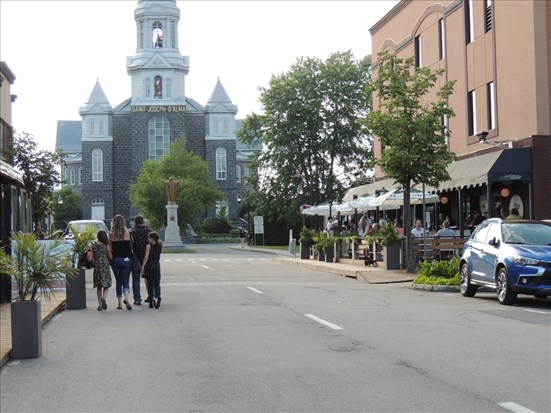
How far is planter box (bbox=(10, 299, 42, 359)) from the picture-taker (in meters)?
9.74

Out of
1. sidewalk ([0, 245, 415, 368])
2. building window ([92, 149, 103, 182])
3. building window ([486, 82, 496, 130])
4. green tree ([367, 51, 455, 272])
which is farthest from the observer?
building window ([92, 149, 103, 182])

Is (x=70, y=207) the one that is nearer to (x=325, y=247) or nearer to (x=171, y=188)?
(x=171, y=188)

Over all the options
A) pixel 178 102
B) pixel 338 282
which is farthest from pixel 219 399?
pixel 178 102

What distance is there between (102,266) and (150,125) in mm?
82398

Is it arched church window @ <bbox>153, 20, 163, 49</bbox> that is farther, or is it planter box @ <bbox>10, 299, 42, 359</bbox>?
arched church window @ <bbox>153, 20, 163, 49</bbox>

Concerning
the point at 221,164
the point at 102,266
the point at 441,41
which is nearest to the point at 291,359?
the point at 102,266

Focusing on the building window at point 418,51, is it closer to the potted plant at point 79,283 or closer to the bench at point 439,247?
A: the bench at point 439,247

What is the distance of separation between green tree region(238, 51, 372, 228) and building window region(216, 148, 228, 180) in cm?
4328

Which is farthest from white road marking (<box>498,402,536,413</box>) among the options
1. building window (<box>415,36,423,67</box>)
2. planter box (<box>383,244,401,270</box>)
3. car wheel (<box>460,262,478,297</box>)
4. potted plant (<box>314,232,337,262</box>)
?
building window (<box>415,36,423,67</box>)

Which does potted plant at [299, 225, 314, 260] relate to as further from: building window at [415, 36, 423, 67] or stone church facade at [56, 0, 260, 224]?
stone church facade at [56, 0, 260, 224]

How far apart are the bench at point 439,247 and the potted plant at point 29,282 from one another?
16789 mm

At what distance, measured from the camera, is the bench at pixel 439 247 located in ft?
82.6

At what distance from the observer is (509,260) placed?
15.9 metres

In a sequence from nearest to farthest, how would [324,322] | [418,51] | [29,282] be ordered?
[29,282], [324,322], [418,51]
